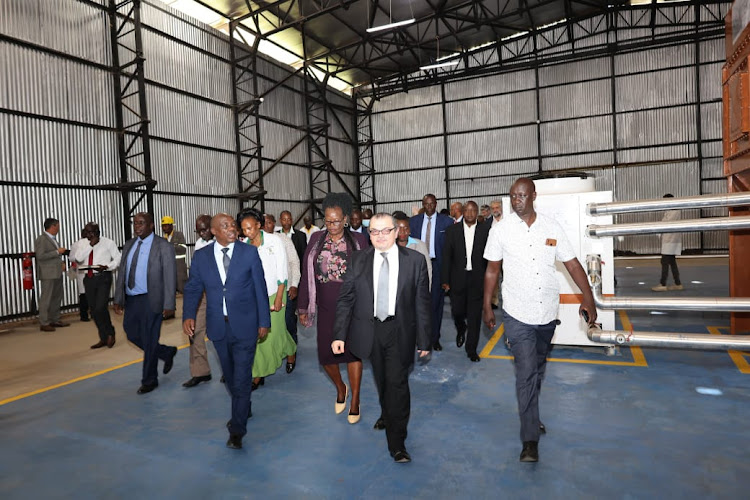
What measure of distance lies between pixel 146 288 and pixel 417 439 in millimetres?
3461

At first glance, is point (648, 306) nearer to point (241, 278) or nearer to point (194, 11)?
point (241, 278)

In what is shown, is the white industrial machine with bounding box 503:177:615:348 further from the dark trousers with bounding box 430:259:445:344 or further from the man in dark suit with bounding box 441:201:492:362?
the dark trousers with bounding box 430:259:445:344

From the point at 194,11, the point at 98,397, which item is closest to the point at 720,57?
the point at 194,11

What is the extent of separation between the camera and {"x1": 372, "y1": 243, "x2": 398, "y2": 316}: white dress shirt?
3506 millimetres

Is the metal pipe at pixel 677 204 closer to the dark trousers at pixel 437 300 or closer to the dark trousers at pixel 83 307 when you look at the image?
the dark trousers at pixel 437 300

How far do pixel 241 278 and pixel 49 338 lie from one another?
7110 mm

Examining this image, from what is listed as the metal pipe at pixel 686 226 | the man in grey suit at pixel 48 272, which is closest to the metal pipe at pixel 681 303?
the metal pipe at pixel 686 226

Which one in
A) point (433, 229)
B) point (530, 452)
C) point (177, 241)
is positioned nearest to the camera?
point (530, 452)

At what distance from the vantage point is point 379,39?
19.5 metres

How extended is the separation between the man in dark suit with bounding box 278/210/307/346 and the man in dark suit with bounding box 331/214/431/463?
195cm

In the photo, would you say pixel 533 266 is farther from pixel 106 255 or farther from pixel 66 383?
pixel 106 255

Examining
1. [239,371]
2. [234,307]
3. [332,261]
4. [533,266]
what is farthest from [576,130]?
[239,371]

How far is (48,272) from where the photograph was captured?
950cm

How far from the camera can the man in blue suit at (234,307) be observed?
3859 mm
